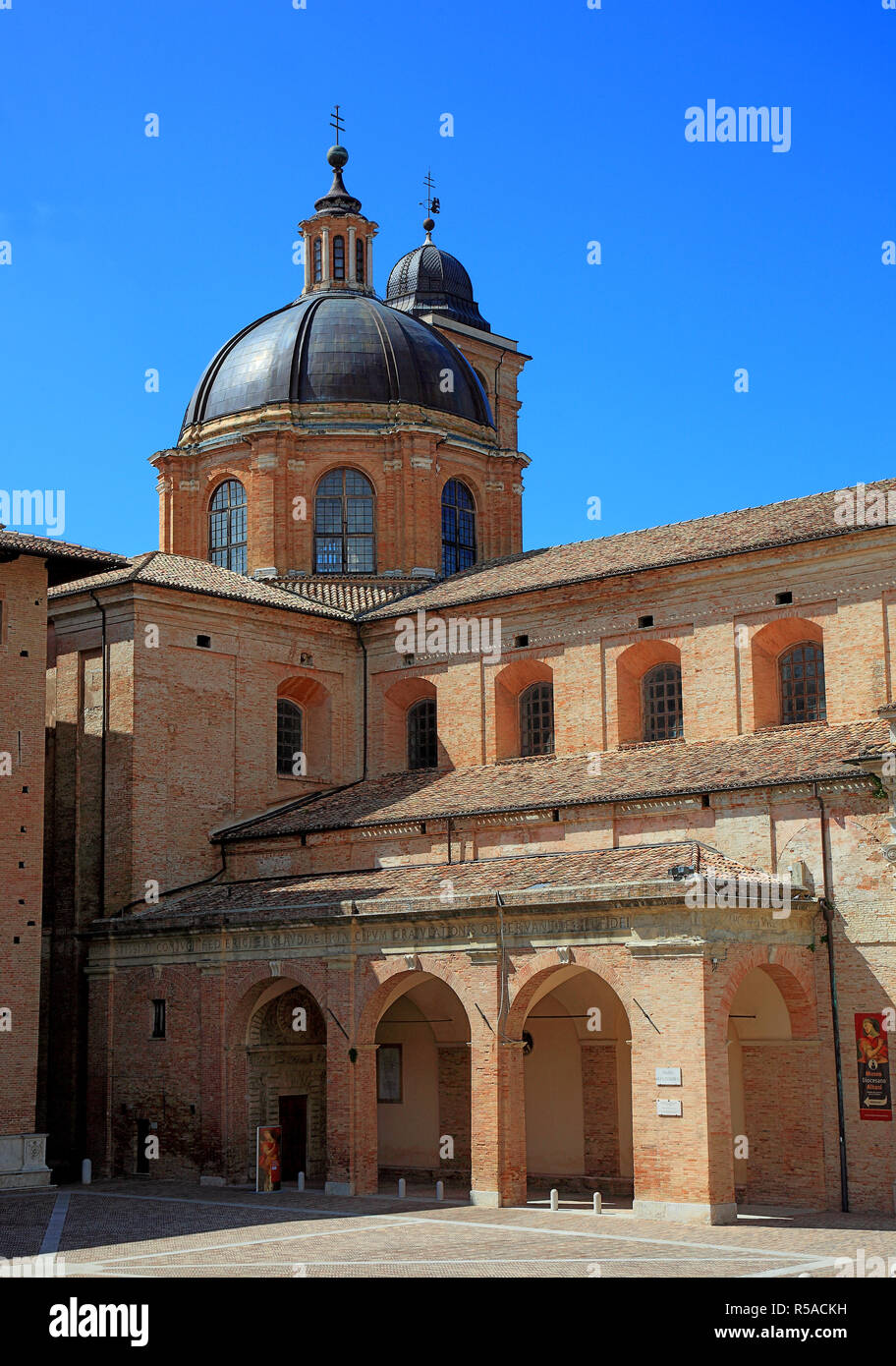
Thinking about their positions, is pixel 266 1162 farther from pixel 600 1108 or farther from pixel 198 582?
pixel 198 582

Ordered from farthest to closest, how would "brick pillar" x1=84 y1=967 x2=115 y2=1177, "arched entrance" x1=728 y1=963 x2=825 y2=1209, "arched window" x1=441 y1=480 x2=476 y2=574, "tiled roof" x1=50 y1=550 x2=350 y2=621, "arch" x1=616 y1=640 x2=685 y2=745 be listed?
"arched window" x1=441 y1=480 x2=476 y2=574, "tiled roof" x1=50 y1=550 x2=350 y2=621, "arch" x1=616 y1=640 x2=685 y2=745, "brick pillar" x1=84 y1=967 x2=115 y2=1177, "arched entrance" x1=728 y1=963 x2=825 y2=1209

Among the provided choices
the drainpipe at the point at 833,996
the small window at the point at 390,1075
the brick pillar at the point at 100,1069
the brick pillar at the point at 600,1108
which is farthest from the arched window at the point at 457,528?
the drainpipe at the point at 833,996

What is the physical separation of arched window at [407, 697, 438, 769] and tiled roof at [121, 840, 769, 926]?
5.64 meters

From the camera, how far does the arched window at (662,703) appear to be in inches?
1303

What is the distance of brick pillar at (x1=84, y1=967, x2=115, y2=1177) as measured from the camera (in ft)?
107

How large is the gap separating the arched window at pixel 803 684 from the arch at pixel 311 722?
1139cm

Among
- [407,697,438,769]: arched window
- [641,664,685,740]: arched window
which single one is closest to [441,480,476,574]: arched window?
[407,697,438,769]: arched window

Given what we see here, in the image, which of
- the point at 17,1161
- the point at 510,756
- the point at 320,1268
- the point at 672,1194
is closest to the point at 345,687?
the point at 510,756

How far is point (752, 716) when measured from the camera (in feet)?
102

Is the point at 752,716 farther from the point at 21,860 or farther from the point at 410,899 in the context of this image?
the point at 21,860

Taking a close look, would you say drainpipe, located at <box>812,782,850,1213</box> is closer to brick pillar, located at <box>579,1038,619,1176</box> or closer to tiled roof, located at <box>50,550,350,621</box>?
brick pillar, located at <box>579,1038,619,1176</box>

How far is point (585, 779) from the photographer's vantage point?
31859 mm

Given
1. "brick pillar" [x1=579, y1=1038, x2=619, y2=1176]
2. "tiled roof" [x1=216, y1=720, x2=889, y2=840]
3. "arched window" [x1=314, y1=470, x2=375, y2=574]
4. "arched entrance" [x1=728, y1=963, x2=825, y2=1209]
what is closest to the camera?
"arched entrance" [x1=728, y1=963, x2=825, y2=1209]

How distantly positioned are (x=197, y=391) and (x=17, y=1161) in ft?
72.3
